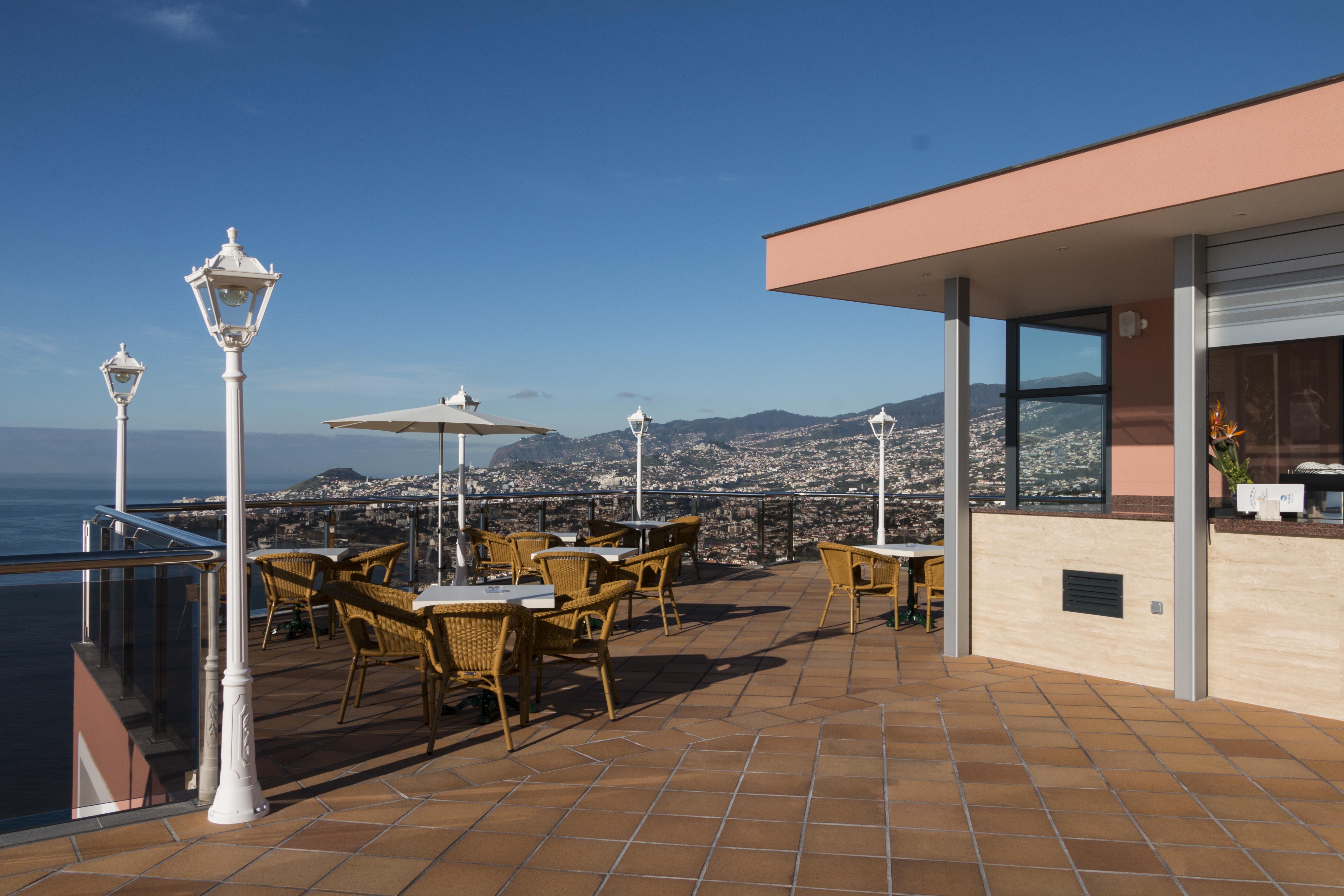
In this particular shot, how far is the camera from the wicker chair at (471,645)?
3.76 meters

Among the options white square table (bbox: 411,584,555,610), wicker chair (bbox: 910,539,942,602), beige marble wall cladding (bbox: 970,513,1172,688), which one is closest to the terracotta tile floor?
beige marble wall cladding (bbox: 970,513,1172,688)

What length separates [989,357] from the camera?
254 inches

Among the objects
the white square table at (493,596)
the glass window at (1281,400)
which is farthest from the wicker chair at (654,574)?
the glass window at (1281,400)

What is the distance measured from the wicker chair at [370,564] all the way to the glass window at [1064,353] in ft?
17.1

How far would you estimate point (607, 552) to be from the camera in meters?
6.83

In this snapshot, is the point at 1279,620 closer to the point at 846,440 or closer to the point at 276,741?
the point at 276,741

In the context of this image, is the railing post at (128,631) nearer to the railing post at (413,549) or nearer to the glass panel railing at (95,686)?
the glass panel railing at (95,686)

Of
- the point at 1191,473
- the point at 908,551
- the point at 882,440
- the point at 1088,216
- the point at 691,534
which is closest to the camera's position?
the point at 1088,216

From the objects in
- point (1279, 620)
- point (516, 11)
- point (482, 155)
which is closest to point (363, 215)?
point (482, 155)

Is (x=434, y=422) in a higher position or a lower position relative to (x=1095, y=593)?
higher

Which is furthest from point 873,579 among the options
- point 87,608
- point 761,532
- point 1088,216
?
point 87,608

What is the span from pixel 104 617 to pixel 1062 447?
256 inches

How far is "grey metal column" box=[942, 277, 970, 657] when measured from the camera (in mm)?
5789

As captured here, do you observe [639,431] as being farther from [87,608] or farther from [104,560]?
[104,560]
